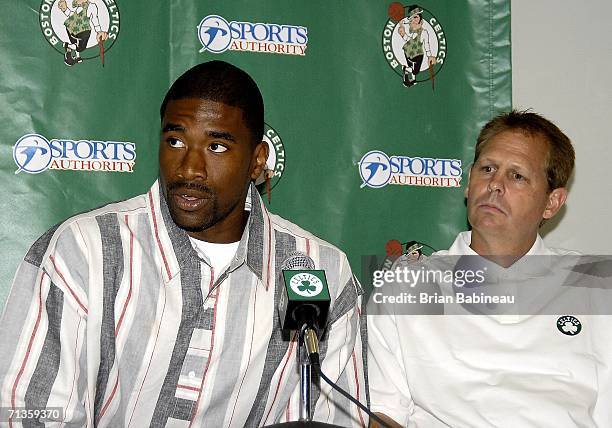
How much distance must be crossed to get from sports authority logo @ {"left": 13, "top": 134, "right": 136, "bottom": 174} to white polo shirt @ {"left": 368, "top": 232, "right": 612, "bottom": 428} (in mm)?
1055

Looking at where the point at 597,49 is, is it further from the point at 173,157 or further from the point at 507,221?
the point at 173,157

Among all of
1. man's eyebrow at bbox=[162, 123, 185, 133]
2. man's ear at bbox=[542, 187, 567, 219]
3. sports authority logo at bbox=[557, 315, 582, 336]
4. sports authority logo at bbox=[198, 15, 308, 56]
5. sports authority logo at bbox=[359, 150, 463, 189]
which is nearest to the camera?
man's eyebrow at bbox=[162, 123, 185, 133]

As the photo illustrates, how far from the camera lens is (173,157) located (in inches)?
85.0

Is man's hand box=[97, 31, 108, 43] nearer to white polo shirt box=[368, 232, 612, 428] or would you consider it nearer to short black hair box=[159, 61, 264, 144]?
short black hair box=[159, 61, 264, 144]

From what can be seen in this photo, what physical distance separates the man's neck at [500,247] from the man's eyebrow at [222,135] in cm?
86

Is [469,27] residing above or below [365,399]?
above

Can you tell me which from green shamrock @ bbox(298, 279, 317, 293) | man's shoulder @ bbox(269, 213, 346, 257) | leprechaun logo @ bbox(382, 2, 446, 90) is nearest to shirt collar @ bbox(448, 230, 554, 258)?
man's shoulder @ bbox(269, 213, 346, 257)

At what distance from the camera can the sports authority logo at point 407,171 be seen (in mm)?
2979

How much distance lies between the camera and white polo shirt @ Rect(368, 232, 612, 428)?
2.30 meters

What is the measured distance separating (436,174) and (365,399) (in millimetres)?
1035

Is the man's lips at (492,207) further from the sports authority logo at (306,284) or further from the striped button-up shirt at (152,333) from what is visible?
the sports authority logo at (306,284)

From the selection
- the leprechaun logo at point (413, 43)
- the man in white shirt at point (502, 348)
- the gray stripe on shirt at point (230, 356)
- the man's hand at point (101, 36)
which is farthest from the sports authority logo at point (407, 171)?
the man's hand at point (101, 36)

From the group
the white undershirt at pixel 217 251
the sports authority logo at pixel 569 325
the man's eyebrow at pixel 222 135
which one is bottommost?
the sports authority logo at pixel 569 325

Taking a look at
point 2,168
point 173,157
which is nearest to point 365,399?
point 173,157
